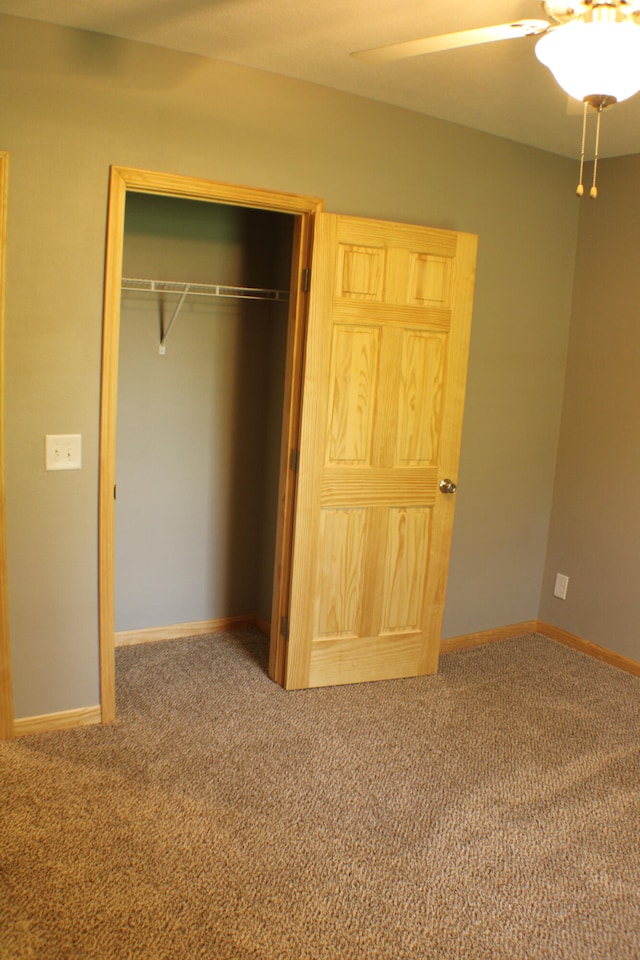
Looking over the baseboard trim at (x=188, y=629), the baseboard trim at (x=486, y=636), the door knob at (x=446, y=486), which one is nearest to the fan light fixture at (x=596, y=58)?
the door knob at (x=446, y=486)

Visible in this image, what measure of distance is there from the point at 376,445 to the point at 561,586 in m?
1.54

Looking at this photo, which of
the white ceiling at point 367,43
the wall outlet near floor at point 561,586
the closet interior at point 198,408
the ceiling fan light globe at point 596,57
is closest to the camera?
the ceiling fan light globe at point 596,57

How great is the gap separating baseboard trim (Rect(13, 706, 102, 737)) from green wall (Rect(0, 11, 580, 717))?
27mm

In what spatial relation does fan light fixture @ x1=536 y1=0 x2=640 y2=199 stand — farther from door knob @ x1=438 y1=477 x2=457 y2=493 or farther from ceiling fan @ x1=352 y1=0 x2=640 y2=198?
door knob @ x1=438 y1=477 x2=457 y2=493

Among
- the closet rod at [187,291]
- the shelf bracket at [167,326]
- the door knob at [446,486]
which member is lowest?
the door knob at [446,486]

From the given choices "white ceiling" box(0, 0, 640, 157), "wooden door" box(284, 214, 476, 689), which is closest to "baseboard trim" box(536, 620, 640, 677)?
"wooden door" box(284, 214, 476, 689)

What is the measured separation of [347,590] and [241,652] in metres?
0.72

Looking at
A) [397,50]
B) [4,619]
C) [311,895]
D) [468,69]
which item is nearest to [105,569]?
[4,619]

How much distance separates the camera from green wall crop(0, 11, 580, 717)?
8.65 ft

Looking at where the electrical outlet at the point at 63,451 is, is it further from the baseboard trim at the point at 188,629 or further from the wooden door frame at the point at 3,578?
the baseboard trim at the point at 188,629

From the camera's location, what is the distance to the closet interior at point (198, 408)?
3686mm

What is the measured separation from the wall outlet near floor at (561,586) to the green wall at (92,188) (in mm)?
1112

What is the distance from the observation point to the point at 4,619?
280 cm

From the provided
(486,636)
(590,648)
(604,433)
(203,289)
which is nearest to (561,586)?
(590,648)
